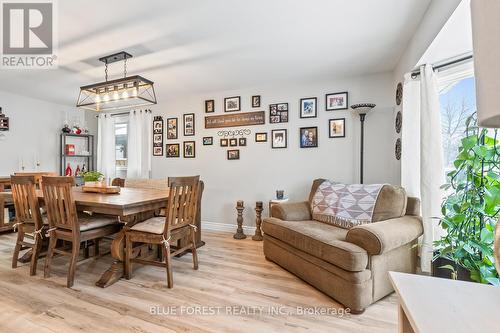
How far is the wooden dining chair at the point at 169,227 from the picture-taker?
7.52 ft

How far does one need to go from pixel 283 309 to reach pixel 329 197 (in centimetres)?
140

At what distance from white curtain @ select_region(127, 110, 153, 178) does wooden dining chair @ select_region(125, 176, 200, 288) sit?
2.41m

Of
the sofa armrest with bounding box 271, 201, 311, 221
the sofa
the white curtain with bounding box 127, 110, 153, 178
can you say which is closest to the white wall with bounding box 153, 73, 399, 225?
the white curtain with bounding box 127, 110, 153, 178

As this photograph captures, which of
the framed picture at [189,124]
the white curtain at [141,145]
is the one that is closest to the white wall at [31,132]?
the white curtain at [141,145]

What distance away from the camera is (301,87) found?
371 cm

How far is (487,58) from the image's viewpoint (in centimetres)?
45

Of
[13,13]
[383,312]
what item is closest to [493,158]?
[383,312]

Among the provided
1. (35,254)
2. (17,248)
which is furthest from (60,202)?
(17,248)

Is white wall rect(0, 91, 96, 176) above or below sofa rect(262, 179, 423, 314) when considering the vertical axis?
above

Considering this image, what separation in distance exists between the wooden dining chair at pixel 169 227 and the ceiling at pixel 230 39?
133 centimetres

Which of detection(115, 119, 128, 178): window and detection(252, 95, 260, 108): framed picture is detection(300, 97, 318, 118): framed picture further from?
detection(115, 119, 128, 178): window

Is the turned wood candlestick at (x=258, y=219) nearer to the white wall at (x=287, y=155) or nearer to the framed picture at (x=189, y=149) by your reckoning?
the white wall at (x=287, y=155)

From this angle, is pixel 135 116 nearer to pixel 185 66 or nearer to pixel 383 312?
pixel 185 66

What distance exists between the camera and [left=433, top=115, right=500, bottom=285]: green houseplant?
56.5 inches
